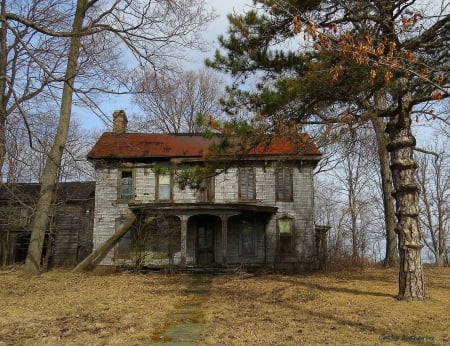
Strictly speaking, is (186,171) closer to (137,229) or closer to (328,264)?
(137,229)

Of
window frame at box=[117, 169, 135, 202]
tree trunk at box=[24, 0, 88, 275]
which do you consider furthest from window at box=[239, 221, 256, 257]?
tree trunk at box=[24, 0, 88, 275]

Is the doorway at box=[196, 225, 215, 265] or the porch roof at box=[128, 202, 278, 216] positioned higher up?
the porch roof at box=[128, 202, 278, 216]

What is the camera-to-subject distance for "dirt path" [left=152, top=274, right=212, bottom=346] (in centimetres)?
746

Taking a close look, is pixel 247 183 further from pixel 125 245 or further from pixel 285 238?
pixel 125 245

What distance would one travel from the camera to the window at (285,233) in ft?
76.4

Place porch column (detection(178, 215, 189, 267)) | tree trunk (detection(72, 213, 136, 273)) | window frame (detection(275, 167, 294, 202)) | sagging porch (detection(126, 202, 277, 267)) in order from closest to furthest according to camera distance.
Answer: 1. porch column (detection(178, 215, 189, 267))
2. sagging porch (detection(126, 202, 277, 267))
3. tree trunk (detection(72, 213, 136, 273))
4. window frame (detection(275, 167, 294, 202))

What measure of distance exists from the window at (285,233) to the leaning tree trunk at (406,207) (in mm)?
12654

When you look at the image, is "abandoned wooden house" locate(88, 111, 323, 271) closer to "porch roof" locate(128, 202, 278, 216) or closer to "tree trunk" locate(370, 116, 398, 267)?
"porch roof" locate(128, 202, 278, 216)

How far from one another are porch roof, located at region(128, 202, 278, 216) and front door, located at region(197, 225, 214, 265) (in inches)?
100

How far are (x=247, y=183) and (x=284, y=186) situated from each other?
1802 millimetres

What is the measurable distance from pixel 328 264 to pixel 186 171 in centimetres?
1370

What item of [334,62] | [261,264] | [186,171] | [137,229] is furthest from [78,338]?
[261,264]

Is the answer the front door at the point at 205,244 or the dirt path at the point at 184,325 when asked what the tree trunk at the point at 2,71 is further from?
the front door at the point at 205,244

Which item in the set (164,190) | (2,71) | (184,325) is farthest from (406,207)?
(164,190)
